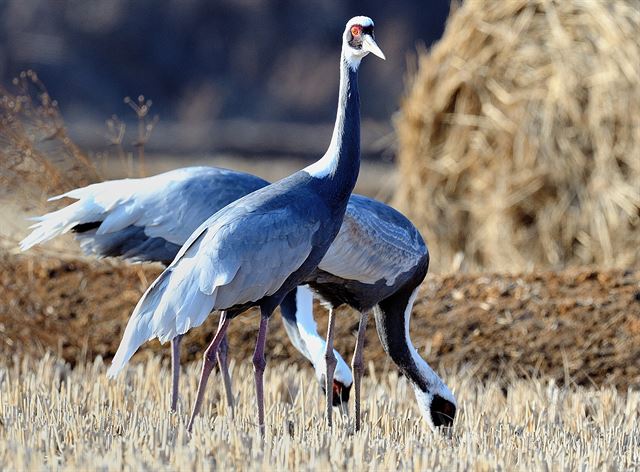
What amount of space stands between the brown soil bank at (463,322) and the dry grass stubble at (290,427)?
28 centimetres

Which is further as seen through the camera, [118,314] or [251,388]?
[118,314]

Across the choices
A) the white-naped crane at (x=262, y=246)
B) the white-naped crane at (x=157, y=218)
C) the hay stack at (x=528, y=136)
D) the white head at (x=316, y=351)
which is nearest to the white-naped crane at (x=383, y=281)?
the white head at (x=316, y=351)

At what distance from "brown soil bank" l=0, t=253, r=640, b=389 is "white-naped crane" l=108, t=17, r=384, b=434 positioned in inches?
→ 82.7

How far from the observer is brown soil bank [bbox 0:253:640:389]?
6.97 m

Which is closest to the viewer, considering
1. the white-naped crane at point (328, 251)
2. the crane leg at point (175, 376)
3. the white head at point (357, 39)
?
the white head at point (357, 39)

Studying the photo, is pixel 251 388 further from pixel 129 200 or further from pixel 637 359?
pixel 637 359

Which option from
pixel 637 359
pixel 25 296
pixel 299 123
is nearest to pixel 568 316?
pixel 637 359

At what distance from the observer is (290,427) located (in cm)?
523

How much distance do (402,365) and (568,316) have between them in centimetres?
154

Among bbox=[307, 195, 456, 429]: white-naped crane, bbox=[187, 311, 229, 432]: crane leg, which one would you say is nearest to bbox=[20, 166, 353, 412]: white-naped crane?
bbox=[307, 195, 456, 429]: white-naped crane

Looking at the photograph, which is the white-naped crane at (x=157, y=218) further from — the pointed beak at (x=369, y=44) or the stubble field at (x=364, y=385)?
the pointed beak at (x=369, y=44)

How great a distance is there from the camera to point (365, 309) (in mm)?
6016

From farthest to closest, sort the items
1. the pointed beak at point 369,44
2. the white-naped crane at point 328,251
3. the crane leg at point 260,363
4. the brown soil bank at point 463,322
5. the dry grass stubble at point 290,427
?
the brown soil bank at point 463,322 → the white-naped crane at point 328,251 → the crane leg at point 260,363 → the pointed beak at point 369,44 → the dry grass stubble at point 290,427

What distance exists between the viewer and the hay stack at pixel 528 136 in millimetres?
9344
